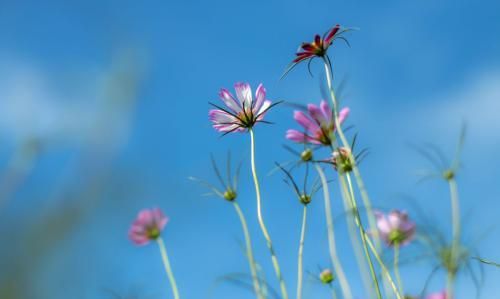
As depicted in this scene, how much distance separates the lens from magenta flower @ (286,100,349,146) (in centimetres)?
77

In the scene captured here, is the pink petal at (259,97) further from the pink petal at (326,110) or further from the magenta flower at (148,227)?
the magenta flower at (148,227)

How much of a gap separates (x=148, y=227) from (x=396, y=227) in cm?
63

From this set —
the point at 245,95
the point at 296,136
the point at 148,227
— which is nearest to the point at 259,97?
the point at 245,95

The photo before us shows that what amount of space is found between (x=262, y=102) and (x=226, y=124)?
0.25 feet

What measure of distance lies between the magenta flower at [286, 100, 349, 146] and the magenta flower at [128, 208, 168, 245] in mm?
547

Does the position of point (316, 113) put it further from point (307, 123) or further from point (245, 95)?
point (245, 95)

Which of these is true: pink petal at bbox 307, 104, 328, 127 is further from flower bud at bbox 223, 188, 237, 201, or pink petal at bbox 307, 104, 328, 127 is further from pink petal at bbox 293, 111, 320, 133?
flower bud at bbox 223, 188, 237, 201

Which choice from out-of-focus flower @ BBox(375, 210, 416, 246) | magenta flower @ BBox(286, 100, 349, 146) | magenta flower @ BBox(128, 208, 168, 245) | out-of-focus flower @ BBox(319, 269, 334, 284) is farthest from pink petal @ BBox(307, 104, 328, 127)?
magenta flower @ BBox(128, 208, 168, 245)

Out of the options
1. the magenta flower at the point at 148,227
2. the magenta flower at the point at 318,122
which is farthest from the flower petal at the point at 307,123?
the magenta flower at the point at 148,227

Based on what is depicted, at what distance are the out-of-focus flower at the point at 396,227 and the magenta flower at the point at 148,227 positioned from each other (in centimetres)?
55

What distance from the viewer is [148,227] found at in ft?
4.12

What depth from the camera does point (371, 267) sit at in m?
0.64

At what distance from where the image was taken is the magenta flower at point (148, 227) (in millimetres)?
1252

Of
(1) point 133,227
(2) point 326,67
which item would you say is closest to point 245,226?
(2) point 326,67
